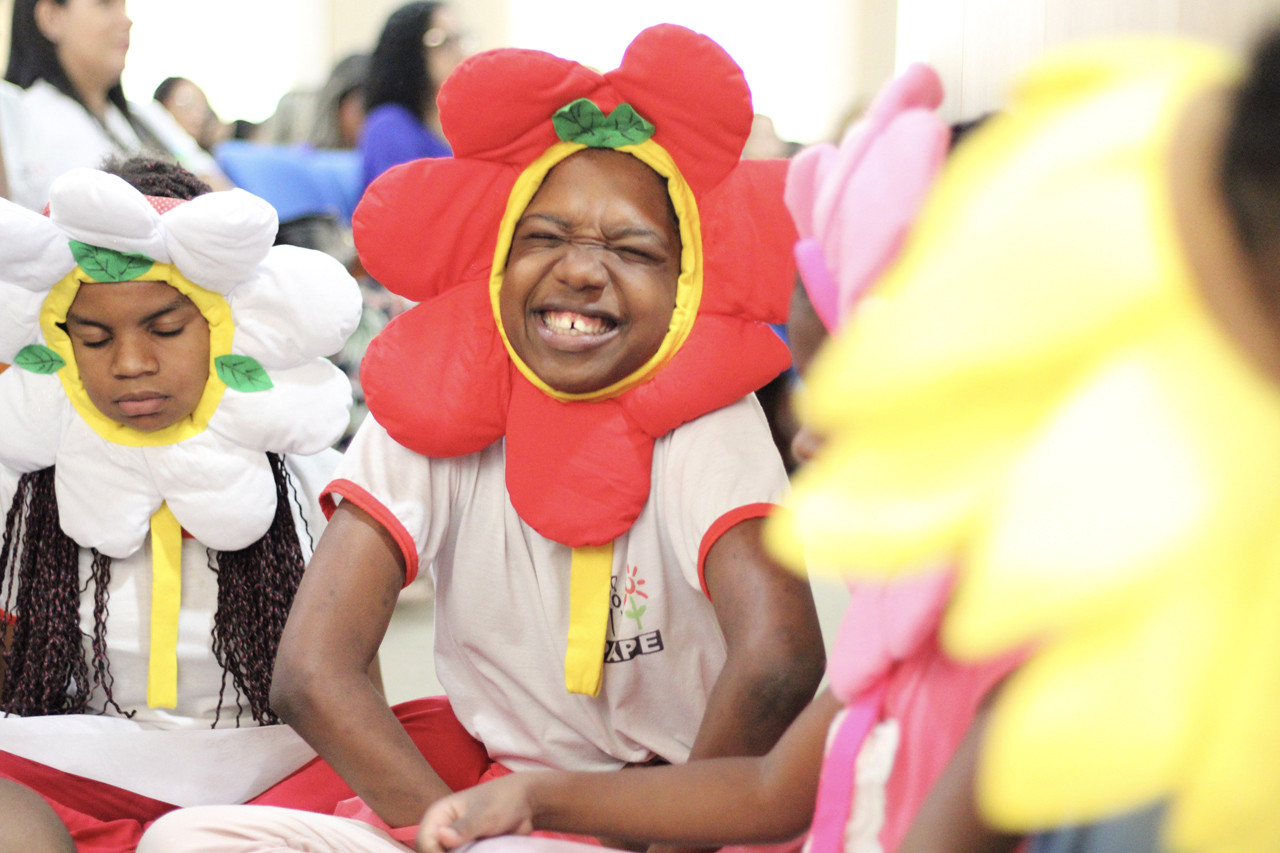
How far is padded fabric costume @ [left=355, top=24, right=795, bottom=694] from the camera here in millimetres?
1394

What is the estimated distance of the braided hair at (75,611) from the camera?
161cm

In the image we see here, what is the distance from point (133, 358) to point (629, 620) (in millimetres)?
689

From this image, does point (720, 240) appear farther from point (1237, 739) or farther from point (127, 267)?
point (1237, 739)

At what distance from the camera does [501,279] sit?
1478 millimetres

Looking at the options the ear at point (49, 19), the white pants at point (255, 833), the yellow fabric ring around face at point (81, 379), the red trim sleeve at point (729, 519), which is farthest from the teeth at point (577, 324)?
the ear at point (49, 19)

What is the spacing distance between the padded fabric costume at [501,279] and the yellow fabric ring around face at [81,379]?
0.84 feet

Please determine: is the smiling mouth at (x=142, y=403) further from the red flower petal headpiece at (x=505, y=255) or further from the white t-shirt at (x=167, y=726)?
the red flower petal headpiece at (x=505, y=255)

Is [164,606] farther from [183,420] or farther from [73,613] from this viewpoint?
[183,420]

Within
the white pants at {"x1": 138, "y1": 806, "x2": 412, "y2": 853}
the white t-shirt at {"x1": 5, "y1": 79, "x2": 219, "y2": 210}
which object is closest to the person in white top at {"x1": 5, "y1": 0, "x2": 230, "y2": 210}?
the white t-shirt at {"x1": 5, "y1": 79, "x2": 219, "y2": 210}

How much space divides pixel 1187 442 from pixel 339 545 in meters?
1.10

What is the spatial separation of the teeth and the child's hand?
54 cm

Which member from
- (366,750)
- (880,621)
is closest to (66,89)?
(366,750)

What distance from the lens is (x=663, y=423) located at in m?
1.42

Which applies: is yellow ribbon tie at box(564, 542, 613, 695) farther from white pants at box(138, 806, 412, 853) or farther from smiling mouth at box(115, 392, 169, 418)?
smiling mouth at box(115, 392, 169, 418)
